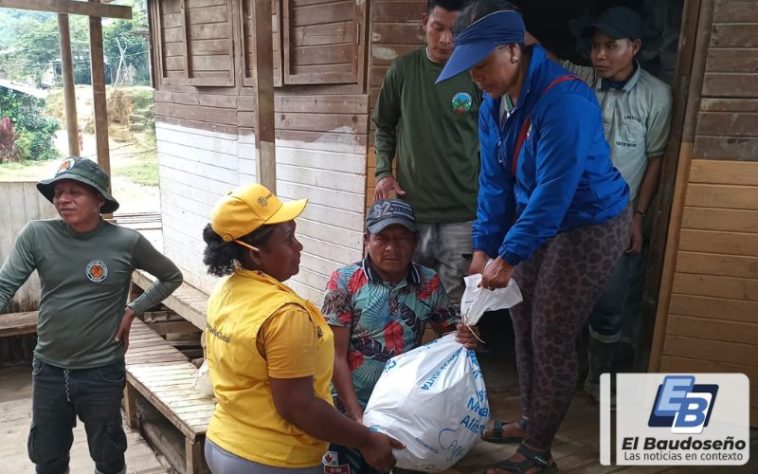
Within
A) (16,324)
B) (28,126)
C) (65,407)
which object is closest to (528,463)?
(65,407)

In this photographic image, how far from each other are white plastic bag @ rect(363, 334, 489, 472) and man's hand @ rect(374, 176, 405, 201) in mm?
1080

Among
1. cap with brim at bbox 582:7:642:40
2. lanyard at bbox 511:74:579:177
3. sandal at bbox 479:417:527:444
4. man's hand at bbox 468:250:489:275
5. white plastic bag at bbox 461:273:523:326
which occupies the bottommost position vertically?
sandal at bbox 479:417:527:444

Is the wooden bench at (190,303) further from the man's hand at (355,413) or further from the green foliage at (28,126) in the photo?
the green foliage at (28,126)

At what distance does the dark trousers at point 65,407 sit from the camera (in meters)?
2.82

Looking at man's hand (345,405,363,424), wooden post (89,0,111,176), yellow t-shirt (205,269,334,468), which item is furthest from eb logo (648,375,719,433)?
wooden post (89,0,111,176)

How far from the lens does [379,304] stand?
8.06 feet

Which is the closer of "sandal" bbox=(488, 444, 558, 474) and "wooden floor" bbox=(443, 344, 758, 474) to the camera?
"sandal" bbox=(488, 444, 558, 474)

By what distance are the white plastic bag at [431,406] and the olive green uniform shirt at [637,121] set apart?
138cm

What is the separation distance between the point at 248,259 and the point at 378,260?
0.83m

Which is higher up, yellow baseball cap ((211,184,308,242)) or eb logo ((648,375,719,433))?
yellow baseball cap ((211,184,308,242))

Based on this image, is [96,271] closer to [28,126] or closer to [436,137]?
[436,137]

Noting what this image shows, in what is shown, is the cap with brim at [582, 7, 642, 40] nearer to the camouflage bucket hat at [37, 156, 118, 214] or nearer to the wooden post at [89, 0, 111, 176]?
the camouflage bucket hat at [37, 156, 118, 214]

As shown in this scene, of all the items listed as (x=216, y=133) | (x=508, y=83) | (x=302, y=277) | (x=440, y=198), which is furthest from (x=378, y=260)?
(x=216, y=133)

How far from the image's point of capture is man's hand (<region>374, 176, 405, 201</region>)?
10.2ft
